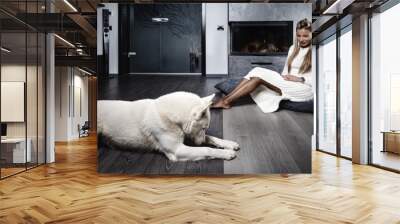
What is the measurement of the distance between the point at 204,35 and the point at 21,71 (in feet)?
10.2

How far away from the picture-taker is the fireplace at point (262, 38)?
19.4 feet

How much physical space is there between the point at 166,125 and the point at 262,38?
2.00 meters

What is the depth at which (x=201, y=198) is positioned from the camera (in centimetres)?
450

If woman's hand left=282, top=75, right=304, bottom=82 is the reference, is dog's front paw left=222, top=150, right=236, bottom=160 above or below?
below

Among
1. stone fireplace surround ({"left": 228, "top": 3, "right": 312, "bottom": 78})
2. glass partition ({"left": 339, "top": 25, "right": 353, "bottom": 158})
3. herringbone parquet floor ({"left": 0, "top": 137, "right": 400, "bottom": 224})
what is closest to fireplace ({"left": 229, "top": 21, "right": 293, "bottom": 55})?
stone fireplace surround ({"left": 228, "top": 3, "right": 312, "bottom": 78})

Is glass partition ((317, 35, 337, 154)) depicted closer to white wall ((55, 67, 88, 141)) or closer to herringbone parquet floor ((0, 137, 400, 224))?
herringbone parquet floor ((0, 137, 400, 224))

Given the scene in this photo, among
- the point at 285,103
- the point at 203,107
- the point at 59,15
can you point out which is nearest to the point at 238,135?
the point at 203,107

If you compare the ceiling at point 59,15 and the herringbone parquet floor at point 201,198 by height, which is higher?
the ceiling at point 59,15

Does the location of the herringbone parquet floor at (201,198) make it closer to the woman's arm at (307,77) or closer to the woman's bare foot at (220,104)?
the woman's bare foot at (220,104)

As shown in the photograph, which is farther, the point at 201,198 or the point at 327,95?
the point at 327,95

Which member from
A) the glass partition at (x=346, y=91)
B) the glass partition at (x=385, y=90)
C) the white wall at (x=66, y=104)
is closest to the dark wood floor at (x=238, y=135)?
the glass partition at (x=385, y=90)

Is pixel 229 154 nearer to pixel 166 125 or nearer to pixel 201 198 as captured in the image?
pixel 166 125

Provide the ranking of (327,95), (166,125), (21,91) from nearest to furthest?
(166,125) < (21,91) < (327,95)

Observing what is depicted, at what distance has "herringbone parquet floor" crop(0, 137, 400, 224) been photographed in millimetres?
3670
